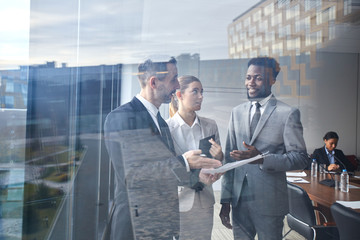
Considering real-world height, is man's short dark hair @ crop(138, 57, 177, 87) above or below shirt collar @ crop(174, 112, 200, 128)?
above

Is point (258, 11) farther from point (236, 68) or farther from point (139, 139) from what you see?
point (139, 139)

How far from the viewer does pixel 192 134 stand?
6.37 ft

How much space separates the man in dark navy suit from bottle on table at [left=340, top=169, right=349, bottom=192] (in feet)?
2.93

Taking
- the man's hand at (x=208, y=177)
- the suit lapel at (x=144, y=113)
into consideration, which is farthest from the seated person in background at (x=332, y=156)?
the suit lapel at (x=144, y=113)

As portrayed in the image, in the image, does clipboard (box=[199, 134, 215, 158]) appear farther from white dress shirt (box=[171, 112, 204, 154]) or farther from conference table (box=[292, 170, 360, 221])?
conference table (box=[292, 170, 360, 221])

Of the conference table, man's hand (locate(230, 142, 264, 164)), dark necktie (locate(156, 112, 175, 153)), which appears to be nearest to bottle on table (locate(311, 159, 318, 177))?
the conference table

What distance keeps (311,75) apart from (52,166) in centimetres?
158

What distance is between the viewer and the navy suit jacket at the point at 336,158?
78.5 inches

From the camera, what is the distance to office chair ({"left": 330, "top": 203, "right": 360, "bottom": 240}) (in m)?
1.87

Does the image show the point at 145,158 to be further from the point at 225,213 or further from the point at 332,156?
the point at 332,156

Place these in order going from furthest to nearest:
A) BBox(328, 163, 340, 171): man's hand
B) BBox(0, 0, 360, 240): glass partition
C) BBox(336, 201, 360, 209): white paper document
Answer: BBox(328, 163, 340, 171): man's hand
BBox(336, 201, 360, 209): white paper document
BBox(0, 0, 360, 240): glass partition

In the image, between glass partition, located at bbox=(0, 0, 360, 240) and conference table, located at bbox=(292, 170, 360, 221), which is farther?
conference table, located at bbox=(292, 170, 360, 221)

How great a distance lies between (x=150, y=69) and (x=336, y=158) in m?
1.28

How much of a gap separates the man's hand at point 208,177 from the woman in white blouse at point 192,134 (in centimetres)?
4
